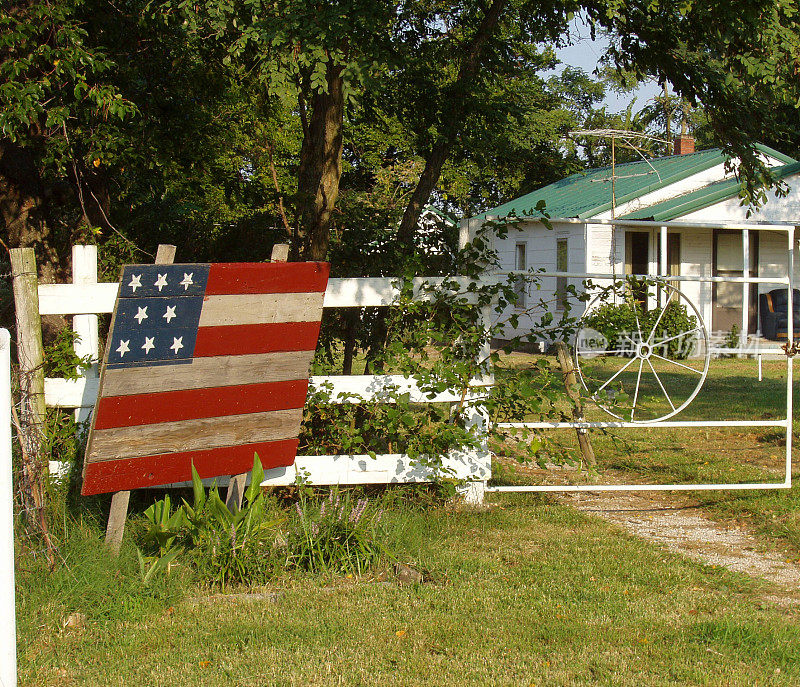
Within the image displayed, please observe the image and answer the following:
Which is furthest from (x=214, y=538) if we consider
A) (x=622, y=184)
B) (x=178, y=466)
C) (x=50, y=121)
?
(x=622, y=184)

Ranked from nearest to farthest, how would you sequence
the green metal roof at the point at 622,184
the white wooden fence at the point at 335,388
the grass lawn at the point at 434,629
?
the grass lawn at the point at 434,629 → the white wooden fence at the point at 335,388 → the green metal roof at the point at 622,184

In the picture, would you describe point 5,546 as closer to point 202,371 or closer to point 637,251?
point 202,371

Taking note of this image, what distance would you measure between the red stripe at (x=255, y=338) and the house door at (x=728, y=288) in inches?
630

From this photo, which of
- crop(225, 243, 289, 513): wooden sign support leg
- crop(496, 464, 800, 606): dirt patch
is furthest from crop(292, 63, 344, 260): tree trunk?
crop(496, 464, 800, 606): dirt patch

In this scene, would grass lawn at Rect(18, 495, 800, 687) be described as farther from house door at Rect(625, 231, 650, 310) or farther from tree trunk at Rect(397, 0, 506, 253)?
house door at Rect(625, 231, 650, 310)

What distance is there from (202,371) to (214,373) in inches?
2.7

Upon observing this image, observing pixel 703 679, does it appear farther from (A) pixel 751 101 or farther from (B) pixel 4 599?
(A) pixel 751 101

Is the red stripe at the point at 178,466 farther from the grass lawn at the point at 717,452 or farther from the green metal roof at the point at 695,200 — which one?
the green metal roof at the point at 695,200

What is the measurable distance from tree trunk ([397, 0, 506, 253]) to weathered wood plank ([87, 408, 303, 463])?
2.40m

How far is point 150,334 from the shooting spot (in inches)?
164

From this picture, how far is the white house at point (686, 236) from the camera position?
17.9m

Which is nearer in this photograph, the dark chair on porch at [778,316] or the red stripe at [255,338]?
the red stripe at [255,338]

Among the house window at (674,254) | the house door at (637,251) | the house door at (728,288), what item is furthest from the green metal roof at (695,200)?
the house door at (728,288)

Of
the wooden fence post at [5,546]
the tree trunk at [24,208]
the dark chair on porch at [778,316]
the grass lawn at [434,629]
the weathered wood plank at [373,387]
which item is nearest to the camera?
the wooden fence post at [5,546]
